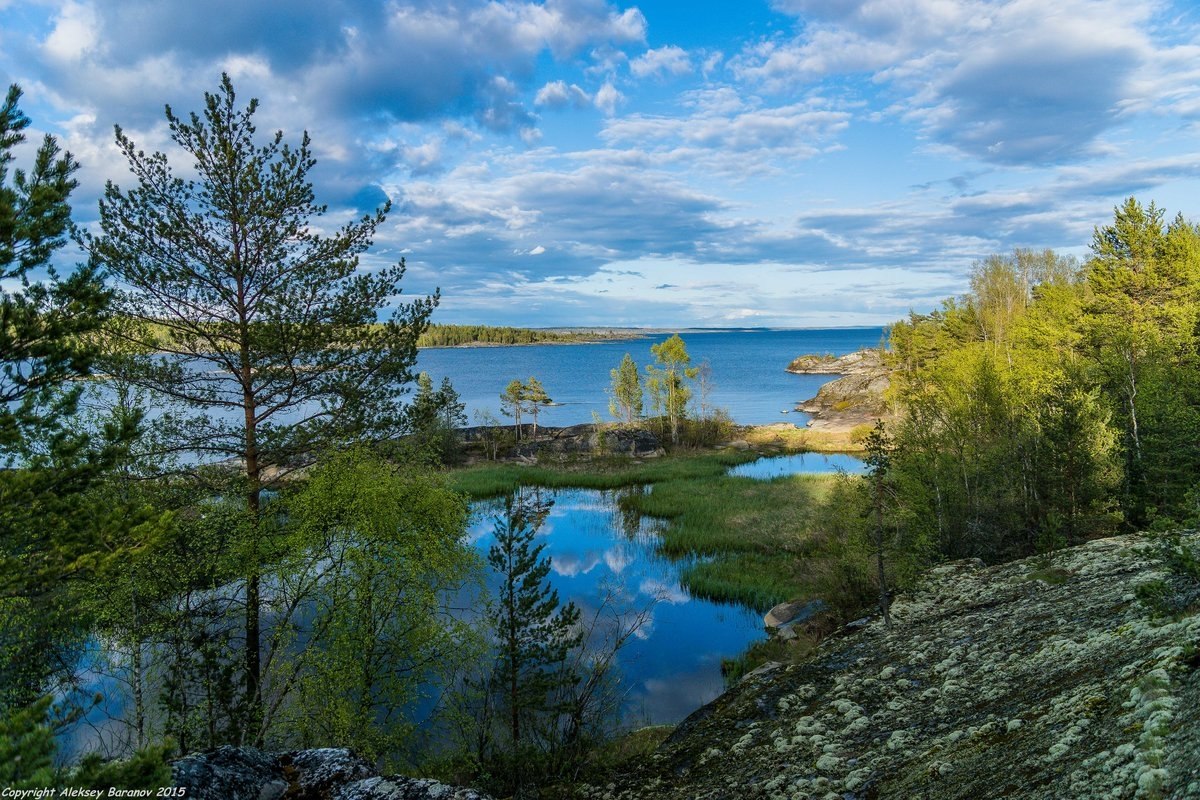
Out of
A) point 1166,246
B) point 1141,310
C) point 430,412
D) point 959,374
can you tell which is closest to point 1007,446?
point 959,374

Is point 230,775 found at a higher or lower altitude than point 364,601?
higher

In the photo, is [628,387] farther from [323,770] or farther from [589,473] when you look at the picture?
[323,770]

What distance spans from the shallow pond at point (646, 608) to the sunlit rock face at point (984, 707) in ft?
18.1

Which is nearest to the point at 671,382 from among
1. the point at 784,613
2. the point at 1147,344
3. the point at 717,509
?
the point at 717,509

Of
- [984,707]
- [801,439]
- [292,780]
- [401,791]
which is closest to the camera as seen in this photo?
[401,791]

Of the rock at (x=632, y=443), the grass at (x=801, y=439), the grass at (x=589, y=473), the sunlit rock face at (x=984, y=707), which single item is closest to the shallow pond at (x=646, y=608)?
the sunlit rock face at (x=984, y=707)

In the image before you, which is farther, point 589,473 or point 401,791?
point 589,473

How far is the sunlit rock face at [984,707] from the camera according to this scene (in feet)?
13.4

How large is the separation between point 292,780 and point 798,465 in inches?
2021

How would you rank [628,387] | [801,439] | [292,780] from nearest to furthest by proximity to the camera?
[292,780], [801,439], [628,387]

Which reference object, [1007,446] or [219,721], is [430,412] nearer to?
[219,721]

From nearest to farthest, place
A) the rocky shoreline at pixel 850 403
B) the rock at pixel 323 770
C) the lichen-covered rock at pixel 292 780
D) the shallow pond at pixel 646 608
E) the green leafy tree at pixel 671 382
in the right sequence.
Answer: the lichen-covered rock at pixel 292 780 → the rock at pixel 323 770 → the shallow pond at pixel 646 608 → the green leafy tree at pixel 671 382 → the rocky shoreline at pixel 850 403

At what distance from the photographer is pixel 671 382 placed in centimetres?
6350

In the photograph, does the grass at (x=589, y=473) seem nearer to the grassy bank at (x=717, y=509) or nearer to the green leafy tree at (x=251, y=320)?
the grassy bank at (x=717, y=509)
